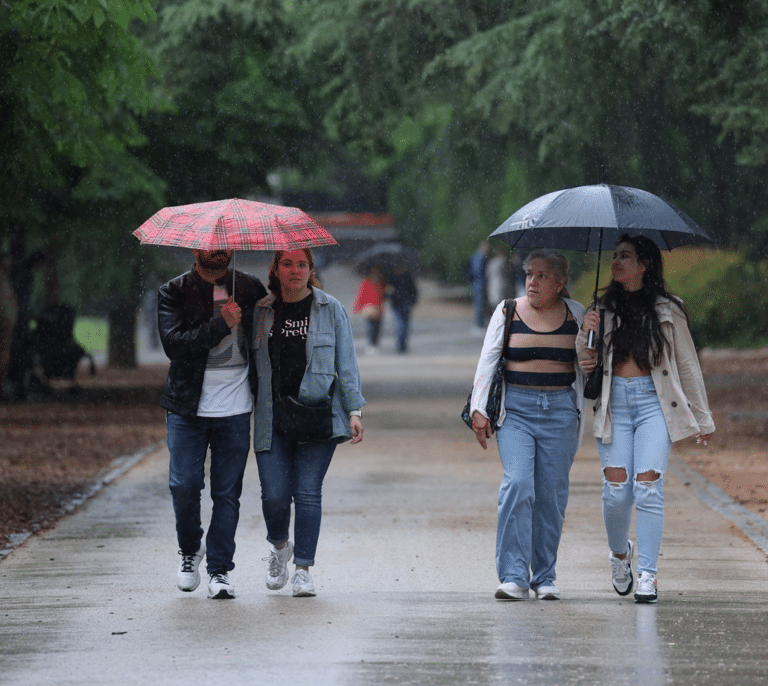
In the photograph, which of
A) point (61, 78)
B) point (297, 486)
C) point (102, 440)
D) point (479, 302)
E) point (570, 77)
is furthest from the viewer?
point (479, 302)

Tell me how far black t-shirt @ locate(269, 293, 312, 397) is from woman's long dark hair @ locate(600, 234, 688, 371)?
1.43 m

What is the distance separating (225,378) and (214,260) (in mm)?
546

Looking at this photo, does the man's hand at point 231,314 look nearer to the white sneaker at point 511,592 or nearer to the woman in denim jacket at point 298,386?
the woman in denim jacket at point 298,386

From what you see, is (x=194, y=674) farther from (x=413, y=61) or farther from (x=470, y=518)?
(x=413, y=61)

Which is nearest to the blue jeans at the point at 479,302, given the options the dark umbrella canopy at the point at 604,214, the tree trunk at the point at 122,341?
the tree trunk at the point at 122,341

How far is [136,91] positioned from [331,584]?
470cm

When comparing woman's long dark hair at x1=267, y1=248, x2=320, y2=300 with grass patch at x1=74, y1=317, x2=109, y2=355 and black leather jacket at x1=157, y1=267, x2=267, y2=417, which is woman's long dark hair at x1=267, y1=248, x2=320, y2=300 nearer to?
black leather jacket at x1=157, y1=267, x2=267, y2=417

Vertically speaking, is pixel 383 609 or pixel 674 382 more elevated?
pixel 674 382

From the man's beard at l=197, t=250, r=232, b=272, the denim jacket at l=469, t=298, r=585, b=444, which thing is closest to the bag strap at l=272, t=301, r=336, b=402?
the man's beard at l=197, t=250, r=232, b=272

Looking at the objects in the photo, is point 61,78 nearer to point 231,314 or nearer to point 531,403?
point 231,314

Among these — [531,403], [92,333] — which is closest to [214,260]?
[531,403]

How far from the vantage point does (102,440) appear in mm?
14711

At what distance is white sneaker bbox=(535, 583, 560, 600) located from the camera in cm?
714

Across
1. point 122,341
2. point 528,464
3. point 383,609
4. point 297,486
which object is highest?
point 528,464
